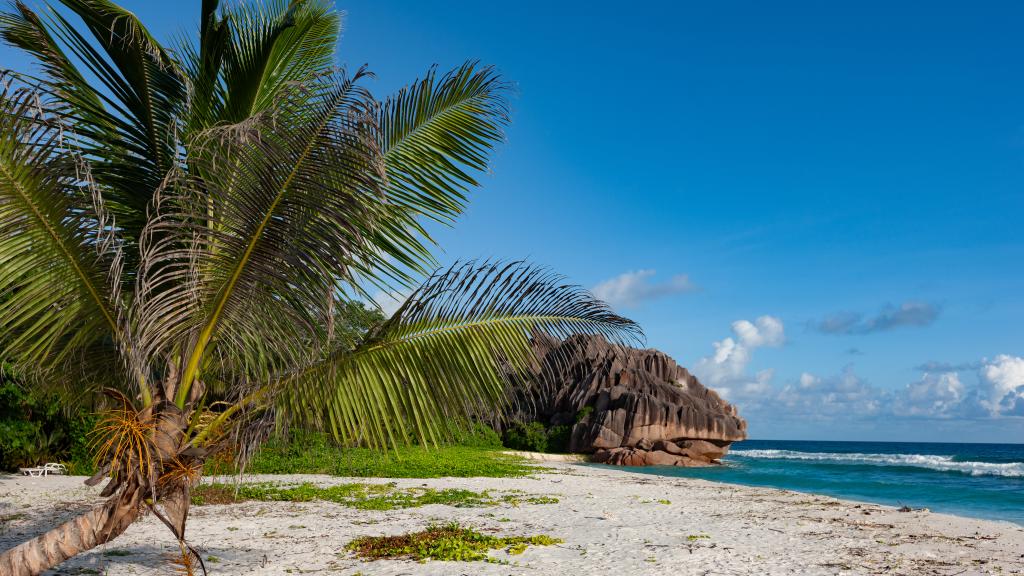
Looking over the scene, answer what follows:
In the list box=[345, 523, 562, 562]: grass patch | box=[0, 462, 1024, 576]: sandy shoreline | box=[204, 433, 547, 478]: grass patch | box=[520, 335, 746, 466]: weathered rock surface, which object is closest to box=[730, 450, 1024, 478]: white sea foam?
box=[520, 335, 746, 466]: weathered rock surface

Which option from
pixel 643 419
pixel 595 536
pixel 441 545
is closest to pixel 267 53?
pixel 441 545

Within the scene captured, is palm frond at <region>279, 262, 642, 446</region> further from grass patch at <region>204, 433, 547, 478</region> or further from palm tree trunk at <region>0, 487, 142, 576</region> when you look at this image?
grass patch at <region>204, 433, 547, 478</region>

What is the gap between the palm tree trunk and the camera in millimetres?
4969

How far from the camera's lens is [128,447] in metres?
4.87

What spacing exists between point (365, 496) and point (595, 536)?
20.8 ft

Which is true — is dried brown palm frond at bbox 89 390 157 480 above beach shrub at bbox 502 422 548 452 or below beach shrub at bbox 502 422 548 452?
above

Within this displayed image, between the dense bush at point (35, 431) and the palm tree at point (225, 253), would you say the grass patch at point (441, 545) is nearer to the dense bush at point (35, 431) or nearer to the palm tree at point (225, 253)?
the palm tree at point (225, 253)

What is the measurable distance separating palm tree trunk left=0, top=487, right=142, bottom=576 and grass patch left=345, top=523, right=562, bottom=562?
3817 mm

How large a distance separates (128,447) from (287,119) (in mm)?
2943

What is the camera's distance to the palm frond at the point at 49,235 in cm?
484

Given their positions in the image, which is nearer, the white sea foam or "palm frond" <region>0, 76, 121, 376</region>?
"palm frond" <region>0, 76, 121, 376</region>

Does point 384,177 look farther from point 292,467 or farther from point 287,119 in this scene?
point 292,467

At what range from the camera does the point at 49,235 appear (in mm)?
5039

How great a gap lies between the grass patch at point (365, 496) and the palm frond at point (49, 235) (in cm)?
862
